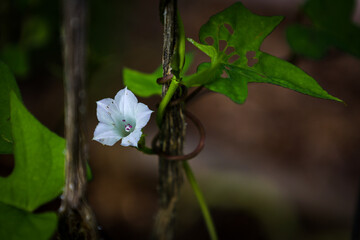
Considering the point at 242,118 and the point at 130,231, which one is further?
the point at 242,118

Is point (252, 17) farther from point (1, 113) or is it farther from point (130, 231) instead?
point (130, 231)

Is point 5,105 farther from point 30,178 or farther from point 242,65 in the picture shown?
point 242,65

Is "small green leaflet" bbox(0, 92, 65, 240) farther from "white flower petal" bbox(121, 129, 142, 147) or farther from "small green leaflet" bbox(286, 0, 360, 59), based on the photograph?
"small green leaflet" bbox(286, 0, 360, 59)

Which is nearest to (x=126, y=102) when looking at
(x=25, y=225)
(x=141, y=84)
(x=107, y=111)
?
(x=107, y=111)

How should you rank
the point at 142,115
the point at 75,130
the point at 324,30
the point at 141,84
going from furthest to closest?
the point at 324,30
the point at 141,84
the point at 142,115
the point at 75,130

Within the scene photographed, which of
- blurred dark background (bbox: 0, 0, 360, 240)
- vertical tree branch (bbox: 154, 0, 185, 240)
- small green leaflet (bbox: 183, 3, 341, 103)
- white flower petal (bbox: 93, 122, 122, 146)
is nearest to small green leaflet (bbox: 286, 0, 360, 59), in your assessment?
blurred dark background (bbox: 0, 0, 360, 240)

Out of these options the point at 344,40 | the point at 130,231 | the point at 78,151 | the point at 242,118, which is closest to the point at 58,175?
the point at 78,151

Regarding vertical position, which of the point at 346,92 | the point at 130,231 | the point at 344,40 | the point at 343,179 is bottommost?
the point at 130,231

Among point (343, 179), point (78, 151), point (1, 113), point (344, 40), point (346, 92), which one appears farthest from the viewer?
point (346, 92)
